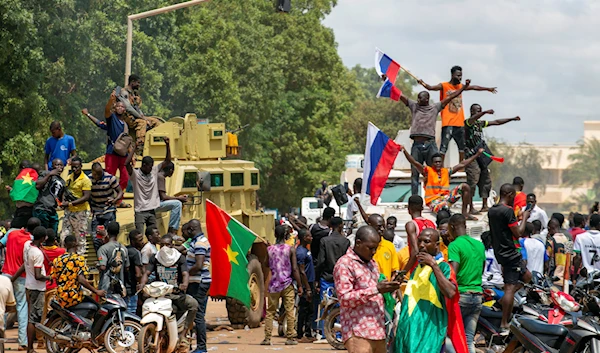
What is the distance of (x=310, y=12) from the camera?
55.1m

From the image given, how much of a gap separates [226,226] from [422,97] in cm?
500

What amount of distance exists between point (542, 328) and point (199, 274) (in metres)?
5.03

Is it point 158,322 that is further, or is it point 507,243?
point 158,322

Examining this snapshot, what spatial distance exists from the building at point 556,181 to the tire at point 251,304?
111816mm

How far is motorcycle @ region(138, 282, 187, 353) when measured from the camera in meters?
13.9

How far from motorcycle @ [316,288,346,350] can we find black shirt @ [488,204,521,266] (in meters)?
2.80

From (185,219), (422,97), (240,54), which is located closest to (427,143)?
(422,97)

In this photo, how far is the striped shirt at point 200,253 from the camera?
15.1 metres

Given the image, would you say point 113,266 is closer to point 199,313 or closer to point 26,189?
point 199,313

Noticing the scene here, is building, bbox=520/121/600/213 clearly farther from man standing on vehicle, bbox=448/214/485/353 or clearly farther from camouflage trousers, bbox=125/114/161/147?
man standing on vehicle, bbox=448/214/485/353

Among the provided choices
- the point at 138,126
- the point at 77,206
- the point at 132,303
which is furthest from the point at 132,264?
the point at 138,126

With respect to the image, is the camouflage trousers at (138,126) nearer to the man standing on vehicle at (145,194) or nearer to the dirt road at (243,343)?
the man standing on vehicle at (145,194)

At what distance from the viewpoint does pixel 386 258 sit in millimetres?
13422

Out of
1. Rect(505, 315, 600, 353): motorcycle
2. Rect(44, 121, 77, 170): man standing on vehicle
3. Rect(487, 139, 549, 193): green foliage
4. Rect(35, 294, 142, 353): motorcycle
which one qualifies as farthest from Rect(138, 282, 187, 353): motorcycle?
Rect(487, 139, 549, 193): green foliage
